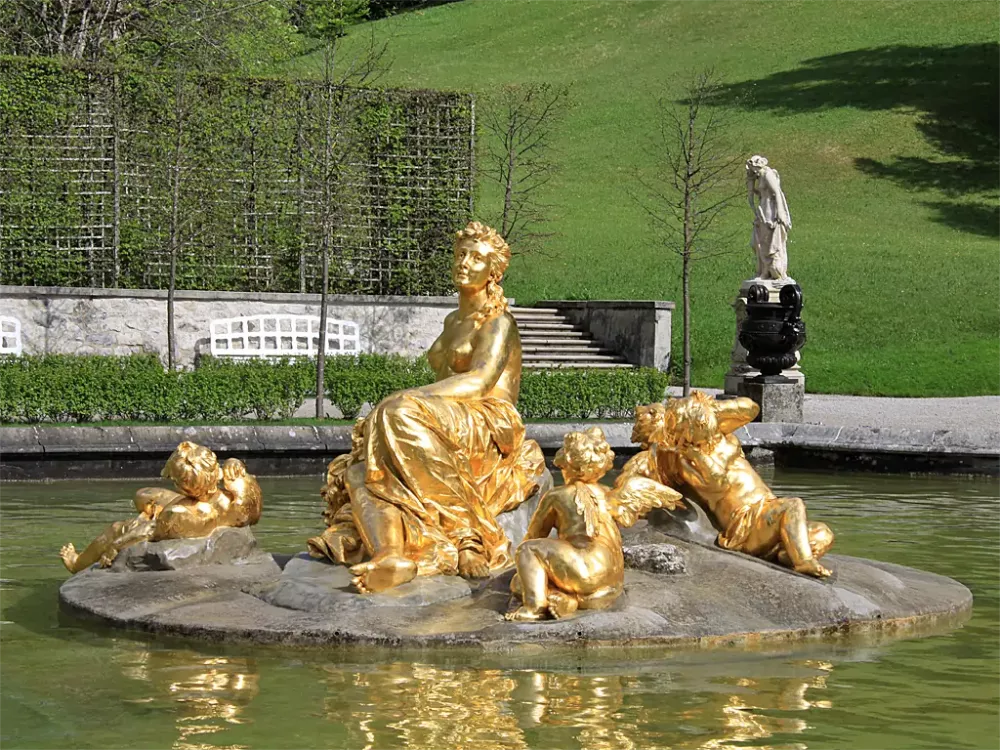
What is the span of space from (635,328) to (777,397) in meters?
6.84

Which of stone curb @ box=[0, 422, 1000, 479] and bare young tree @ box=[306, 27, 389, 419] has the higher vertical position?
bare young tree @ box=[306, 27, 389, 419]

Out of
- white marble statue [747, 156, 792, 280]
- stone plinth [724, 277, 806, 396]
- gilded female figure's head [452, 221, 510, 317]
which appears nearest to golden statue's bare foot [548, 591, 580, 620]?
gilded female figure's head [452, 221, 510, 317]

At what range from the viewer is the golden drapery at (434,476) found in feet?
26.0

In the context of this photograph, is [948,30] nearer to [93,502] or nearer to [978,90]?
[978,90]

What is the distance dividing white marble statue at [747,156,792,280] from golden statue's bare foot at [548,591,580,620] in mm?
15150

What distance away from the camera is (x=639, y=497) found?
26.8 ft

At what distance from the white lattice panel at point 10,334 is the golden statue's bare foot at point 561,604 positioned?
51.9 feet

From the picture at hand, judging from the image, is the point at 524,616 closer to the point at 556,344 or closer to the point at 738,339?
the point at 738,339

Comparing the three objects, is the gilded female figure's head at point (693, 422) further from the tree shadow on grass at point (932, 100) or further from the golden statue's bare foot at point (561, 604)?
the tree shadow on grass at point (932, 100)

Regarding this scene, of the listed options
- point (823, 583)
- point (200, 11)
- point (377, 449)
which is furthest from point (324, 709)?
point (200, 11)

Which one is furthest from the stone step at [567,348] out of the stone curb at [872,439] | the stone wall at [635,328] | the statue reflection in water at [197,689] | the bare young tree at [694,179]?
the statue reflection in water at [197,689]

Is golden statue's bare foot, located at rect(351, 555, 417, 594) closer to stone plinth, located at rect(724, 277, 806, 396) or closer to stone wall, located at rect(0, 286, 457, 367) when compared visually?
stone plinth, located at rect(724, 277, 806, 396)

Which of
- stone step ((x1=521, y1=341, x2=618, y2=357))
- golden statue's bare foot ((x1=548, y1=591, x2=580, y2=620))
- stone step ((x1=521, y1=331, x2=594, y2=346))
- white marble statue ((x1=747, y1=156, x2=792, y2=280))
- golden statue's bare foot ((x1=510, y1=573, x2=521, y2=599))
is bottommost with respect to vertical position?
golden statue's bare foot ((x1=548, y1=591, x2=580, y2=620))

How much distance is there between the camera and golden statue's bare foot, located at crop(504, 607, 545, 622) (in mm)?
7020
